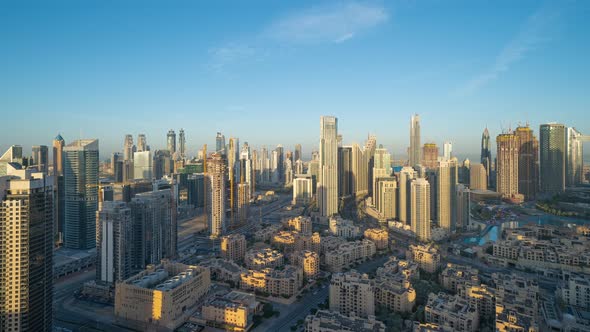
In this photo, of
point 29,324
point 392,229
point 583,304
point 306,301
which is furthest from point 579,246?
point 29,324

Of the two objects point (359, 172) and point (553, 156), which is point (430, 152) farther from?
point (553, 156)

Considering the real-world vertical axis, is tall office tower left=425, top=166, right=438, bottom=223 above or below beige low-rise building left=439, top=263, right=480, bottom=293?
above

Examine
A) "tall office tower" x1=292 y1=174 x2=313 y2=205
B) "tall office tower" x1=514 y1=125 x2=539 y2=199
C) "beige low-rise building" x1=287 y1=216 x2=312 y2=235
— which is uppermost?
"tall office tower" x1=514 y1=125 x2=539 y2=199

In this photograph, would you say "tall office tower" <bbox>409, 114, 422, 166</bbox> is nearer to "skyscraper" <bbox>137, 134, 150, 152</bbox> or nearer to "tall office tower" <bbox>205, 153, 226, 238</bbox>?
"tall office tower" <bbox>205, 153, 226, 238</bbox>

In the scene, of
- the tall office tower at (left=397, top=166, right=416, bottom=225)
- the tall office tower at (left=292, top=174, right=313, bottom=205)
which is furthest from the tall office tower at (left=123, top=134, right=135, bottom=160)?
the tall office tower at (left=397, top=166, right=416, bottom=225)

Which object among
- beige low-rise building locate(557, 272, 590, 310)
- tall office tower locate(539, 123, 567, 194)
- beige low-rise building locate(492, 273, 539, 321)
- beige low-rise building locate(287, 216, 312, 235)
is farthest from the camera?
tall office tower locate(539, 123, 567, 194)

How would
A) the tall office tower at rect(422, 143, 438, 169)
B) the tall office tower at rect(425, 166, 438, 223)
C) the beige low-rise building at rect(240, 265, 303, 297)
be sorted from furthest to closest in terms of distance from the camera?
1. the tall office tower at rect(422, 143, 438, 169)
2. the tall office tower at rect(425, 166, 438, 223)
3. the beige low-rise building at rect(240, 265, 303, 297)

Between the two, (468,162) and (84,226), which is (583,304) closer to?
(84,226)
